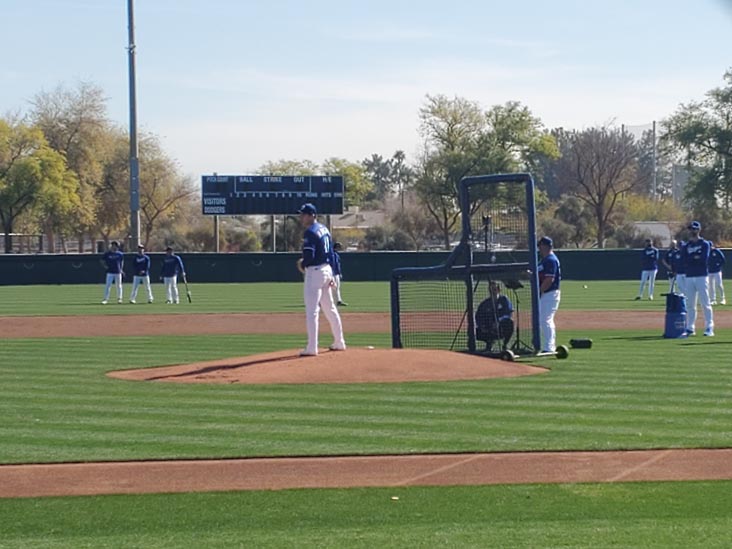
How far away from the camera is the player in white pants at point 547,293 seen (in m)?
16.3

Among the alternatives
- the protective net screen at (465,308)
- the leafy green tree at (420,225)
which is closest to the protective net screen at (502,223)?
the protective net screen at (465,308)

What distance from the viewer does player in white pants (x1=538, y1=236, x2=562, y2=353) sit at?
53.5ft

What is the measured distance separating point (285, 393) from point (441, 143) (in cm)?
6197

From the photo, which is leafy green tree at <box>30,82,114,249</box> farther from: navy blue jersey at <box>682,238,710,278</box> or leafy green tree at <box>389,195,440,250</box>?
navy blue jersey at <box>682,238,710,278</box>

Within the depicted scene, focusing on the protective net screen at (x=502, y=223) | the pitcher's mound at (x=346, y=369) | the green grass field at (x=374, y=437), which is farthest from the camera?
the protective net screen at (x=502, y=223)

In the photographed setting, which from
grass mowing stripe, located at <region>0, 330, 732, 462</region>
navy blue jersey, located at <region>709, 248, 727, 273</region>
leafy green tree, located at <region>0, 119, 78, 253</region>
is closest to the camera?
grass mowing stripe, located at <region>0, 330, 732, 462</region>

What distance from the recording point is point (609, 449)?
9.04m

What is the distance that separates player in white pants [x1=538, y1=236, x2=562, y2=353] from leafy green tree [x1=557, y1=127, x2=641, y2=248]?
5919cm

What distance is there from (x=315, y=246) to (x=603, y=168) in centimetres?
6752

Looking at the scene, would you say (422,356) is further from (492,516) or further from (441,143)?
(441,143)

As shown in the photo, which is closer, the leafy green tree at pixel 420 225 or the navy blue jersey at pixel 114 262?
the navy blue jersey at pixel 114 262

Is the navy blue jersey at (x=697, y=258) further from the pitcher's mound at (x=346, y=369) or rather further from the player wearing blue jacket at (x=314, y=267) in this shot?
the player wearing blue jacket at (x=314, y=267)

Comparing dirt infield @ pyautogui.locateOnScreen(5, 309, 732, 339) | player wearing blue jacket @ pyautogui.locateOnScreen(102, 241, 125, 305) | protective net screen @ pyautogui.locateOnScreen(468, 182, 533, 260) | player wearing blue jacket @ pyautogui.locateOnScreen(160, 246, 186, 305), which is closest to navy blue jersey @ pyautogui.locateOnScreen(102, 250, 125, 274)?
player wearing blue jacket @ pyautogui.locateOnScreen(102, 241, 125, 305)

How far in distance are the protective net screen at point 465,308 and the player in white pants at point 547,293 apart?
0.25 m
